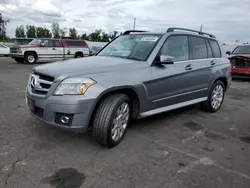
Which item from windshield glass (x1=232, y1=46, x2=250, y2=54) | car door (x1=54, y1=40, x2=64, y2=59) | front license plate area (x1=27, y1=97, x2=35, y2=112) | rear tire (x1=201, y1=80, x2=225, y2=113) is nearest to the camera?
front license plate area (x1=27, y1=97, x2=35, y2=112)

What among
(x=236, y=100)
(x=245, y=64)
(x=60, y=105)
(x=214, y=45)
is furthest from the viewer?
(x=245, y=64)

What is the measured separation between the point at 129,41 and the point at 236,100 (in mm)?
4421

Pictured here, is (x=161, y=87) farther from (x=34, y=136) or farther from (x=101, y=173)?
(x=34, y=136)

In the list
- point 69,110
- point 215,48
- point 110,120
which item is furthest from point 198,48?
point 69,110

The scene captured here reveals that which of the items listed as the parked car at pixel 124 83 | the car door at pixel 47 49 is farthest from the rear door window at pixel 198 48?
the car door at pixel 47 49

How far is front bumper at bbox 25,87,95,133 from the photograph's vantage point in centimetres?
300

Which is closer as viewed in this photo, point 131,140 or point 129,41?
point 131,140

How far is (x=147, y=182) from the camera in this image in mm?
2662

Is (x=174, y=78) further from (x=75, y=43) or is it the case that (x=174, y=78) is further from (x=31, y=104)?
(x=75, y=43)

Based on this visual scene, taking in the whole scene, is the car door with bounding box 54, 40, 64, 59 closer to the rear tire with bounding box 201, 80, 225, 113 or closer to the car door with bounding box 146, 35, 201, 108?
the rear tire with bounding box 201, 80, 225, 113

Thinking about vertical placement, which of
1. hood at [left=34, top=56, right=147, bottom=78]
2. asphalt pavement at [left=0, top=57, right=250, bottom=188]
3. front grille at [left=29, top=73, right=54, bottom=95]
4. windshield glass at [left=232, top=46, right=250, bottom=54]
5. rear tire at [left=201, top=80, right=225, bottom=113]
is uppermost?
windshield glass at [left=232, top=46, right=250, bottom=54]

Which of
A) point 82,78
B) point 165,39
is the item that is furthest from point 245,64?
point 82,78

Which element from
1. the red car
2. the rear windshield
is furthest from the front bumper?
the rear windshield

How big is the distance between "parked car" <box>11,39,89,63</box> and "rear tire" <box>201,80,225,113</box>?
1369 cm
